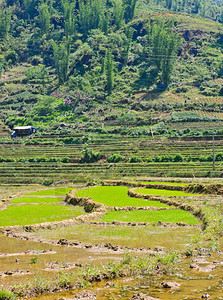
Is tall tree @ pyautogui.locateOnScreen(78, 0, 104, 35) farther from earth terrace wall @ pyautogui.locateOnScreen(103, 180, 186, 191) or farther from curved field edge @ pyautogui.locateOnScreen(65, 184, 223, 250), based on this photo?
curved field edge @ pyautogui.locateOnScreen(65, 184, 223, 250)

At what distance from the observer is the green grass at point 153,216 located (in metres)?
27.9

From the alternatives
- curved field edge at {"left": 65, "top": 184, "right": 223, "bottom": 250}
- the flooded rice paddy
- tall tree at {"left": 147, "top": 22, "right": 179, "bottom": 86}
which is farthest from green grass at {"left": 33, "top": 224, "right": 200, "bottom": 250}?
tall tree at {"left": 147, "top": 22, "right": 179, "bottom": 86}

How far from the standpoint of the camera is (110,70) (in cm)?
11231

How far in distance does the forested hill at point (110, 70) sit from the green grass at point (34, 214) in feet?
182

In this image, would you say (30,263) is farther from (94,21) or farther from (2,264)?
(94,21)

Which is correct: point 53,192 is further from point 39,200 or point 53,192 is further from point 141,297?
point 141,297

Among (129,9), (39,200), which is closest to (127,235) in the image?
(39,200)

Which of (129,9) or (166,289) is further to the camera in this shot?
(129,9)

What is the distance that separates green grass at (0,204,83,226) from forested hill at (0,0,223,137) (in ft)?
182

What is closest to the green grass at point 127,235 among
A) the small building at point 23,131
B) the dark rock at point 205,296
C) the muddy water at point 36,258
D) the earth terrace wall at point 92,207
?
the muddy water at point 36,258

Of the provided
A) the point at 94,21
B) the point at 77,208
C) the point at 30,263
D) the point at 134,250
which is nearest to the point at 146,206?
the point at 77,208

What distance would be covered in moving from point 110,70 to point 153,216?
85759mm

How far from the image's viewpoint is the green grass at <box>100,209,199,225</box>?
91.7ft

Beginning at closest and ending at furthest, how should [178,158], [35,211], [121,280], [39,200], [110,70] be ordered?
1. [121,280]
2. [35,211]
3. [39,200]
4. [178,158]
5. [110,70]
